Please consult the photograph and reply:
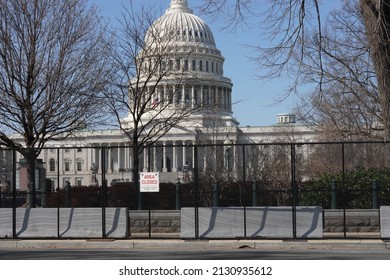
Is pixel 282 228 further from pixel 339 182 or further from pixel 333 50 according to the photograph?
pixel 333 50

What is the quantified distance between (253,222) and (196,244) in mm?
2097

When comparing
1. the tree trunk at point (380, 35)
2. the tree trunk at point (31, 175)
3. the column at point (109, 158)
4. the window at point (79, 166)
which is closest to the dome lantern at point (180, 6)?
the window at point (79, 166)

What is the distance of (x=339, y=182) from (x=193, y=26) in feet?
284

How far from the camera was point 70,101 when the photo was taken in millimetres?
28953

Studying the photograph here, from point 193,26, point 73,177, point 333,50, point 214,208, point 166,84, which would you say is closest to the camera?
point 214,208

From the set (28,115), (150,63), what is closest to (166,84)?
(150,63)

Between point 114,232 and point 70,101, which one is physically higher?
point 70,101

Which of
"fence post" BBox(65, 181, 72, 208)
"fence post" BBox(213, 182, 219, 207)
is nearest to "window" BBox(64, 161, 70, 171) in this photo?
"fence post" BBox(65, 181, 72, 208)

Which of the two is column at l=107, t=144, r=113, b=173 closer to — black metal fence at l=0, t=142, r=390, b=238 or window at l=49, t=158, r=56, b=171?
black metal fence at l=0, t=142, r=390, b=238

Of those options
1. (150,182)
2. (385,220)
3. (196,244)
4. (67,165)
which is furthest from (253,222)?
(67,165)

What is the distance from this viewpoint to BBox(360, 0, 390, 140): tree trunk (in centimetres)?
1739

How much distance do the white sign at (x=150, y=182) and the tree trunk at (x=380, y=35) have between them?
6815 millimetres

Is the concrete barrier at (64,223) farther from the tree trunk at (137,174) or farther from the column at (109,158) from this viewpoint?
the column at (109,158)

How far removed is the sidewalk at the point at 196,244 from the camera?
1756 cm
